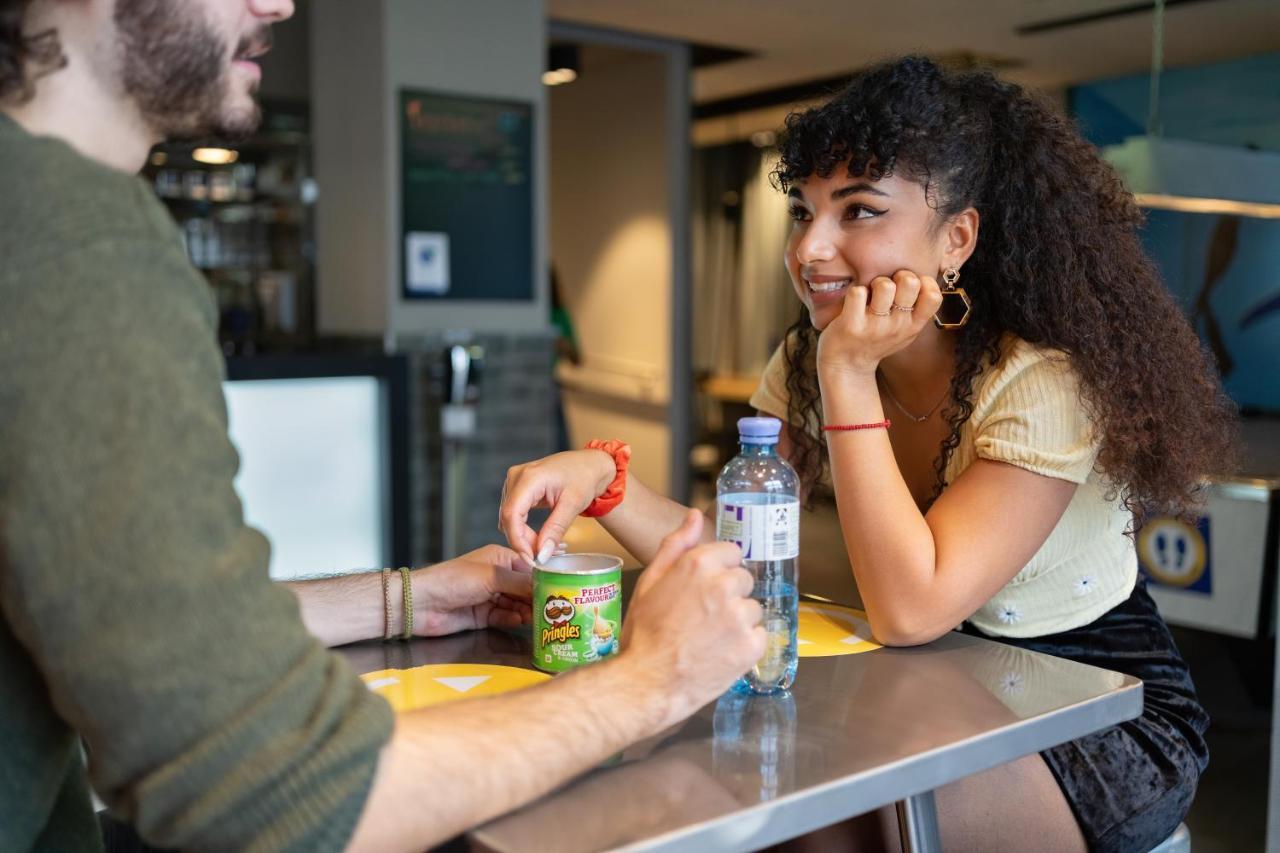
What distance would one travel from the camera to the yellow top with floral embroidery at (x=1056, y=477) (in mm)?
1435

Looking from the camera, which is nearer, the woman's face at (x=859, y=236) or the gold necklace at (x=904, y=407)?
the woman's face at (x=859, y=236)

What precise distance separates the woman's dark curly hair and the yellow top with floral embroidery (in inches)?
1.1

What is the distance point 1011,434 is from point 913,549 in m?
0.21

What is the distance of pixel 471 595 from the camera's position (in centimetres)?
140

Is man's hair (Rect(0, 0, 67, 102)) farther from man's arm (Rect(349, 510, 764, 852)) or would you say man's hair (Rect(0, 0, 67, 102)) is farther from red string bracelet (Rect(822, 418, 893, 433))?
red string bracelet (Rect(822, 418, 893, 433))

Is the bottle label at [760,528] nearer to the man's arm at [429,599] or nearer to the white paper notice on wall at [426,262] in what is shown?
the man's arm at [429,599]

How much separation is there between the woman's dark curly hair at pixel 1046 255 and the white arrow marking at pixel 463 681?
75cm

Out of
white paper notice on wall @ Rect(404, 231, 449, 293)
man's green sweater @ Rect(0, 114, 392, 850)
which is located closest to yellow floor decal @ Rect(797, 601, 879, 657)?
man's green sweater @ Rect(0, 114, 392, 850)

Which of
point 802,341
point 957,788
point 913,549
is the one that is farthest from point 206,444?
point 802,341

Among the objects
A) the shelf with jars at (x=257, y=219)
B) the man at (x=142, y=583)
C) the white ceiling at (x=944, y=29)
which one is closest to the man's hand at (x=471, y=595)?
the man at (x=142, y=583)

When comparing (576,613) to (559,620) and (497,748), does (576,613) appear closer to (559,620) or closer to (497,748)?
(559,620)

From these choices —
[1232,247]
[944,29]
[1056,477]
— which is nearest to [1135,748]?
[1056,477]

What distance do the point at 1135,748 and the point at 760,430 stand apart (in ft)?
2.24

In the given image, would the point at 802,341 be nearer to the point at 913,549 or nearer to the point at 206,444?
the point at 913,549
